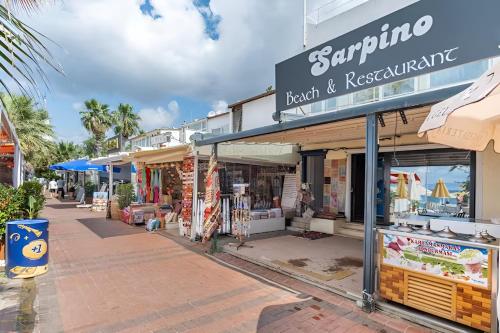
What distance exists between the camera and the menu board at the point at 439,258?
331 centimetres

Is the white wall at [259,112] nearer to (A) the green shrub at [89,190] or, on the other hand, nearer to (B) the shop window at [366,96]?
(B) the shop window at [366,96]

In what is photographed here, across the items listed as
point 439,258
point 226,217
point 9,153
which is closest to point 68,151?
point 9,153

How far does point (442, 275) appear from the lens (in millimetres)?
3562

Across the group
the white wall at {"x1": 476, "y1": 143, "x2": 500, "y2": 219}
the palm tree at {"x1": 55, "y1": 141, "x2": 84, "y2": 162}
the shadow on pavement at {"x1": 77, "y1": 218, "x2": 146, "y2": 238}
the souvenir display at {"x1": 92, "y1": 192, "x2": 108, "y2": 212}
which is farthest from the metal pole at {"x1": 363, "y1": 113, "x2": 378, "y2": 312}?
the palm tree at {"x1": 55, "y1": 141, "x2": 84, "y2": 162}

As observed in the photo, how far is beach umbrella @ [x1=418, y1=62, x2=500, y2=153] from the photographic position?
7.17 feet

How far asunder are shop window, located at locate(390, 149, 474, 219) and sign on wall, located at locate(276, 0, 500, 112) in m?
2.38

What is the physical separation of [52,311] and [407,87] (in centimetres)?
913

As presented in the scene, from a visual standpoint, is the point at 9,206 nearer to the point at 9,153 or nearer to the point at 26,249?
the point at 26,249

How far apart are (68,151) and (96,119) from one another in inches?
638

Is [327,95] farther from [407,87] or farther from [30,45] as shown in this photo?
[407,87]

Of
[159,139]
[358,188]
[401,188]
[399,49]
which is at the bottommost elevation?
[358,188]

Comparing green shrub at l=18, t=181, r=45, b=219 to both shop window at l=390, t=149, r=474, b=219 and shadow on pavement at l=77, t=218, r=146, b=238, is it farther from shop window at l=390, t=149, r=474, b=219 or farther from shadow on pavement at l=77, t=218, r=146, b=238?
shop window at l=390, t=149, r=474, b=219

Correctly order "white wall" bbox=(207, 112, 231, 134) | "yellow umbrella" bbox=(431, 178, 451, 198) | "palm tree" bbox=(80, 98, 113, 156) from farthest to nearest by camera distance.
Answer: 1. "palm tree" bbox=(80, 98, 113, 156)
2. "white wall" bbox=(207, 112, 231, 134)
3. "yellow umbrella" bbox=(431, 178, 451, 198)

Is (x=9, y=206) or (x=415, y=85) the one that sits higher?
(x=415, y=85)
